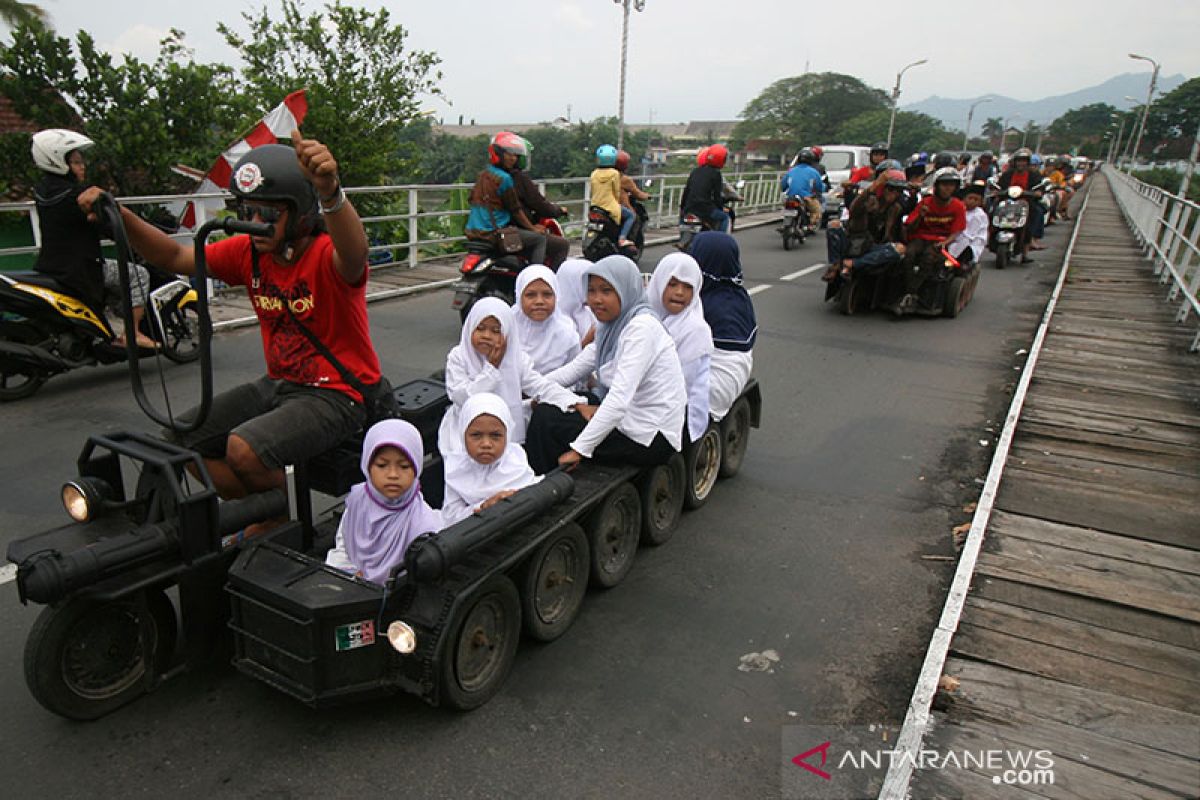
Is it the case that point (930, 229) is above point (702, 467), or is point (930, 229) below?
above

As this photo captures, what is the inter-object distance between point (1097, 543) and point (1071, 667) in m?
1.39

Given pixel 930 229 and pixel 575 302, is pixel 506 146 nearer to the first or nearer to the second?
pixel 575 302

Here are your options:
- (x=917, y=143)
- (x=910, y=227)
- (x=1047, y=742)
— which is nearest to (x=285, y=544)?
(x=1047, y=742)

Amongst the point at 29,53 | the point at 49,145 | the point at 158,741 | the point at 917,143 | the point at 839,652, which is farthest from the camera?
the point at 917,143

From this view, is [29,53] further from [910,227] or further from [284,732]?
[284,732]

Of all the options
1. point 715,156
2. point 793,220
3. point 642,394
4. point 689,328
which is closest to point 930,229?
point 715,156

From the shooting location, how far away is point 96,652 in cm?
281

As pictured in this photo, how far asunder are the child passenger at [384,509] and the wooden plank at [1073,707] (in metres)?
2.19

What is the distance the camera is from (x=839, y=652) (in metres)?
3.54

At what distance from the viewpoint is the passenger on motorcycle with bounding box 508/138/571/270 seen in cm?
841

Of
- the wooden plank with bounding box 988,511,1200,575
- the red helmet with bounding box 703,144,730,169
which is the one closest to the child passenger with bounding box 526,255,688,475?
the wooden plank with bounding box 988,511,1200,575

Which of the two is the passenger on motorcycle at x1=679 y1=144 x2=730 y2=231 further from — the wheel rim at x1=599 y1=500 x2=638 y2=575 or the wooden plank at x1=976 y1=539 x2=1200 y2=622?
the wheel rim at x1=599 y1=500 x2=638 y2=575

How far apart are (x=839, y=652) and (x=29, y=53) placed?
15842mm

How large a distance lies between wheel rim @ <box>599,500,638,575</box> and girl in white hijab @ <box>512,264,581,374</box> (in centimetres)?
126
